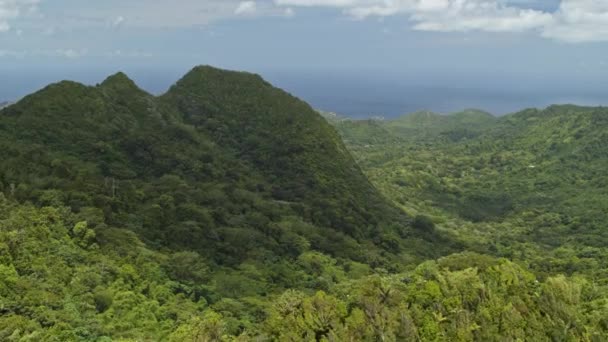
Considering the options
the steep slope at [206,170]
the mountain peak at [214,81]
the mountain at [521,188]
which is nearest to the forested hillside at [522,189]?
the mountain at [521,188]

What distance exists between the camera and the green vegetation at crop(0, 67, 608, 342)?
32.7m

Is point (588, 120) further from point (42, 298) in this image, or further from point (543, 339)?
point (42, 298)

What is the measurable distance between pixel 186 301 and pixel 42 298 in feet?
35.6

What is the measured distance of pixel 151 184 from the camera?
57.2m

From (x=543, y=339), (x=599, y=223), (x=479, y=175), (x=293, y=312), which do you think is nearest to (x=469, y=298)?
(x=543, y=339)

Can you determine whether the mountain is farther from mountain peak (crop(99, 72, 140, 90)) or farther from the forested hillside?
mountain peak (crop(99, 72, 140, 90))

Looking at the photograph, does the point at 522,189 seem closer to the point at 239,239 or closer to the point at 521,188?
the point at 521,188

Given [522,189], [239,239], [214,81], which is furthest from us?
[522,189]

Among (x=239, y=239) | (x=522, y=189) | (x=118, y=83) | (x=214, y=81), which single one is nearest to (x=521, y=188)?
(x=522, y=189)

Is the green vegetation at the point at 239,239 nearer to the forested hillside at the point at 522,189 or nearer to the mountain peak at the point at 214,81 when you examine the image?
the mountain peak at the point at 214,81

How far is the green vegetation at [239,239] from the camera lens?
107 feet

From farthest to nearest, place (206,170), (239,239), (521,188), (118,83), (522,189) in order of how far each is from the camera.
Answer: (521,188) < (522,189) < (118,83) < (206,170) < (239,239)

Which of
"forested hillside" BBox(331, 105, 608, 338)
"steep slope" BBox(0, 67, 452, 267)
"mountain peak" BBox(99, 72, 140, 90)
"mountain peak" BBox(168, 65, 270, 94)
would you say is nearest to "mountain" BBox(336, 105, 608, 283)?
"forested hillside" BBox(331, 105, 608, 338)

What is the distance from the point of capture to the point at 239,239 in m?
52.3
